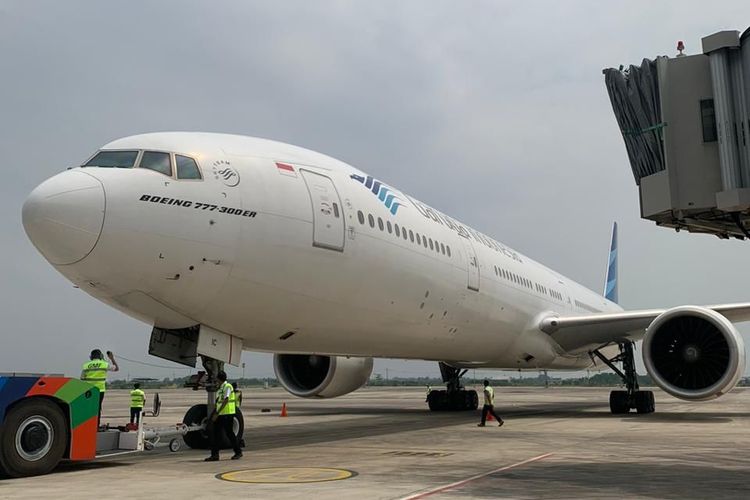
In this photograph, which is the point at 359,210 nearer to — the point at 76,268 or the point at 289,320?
the point at 289,320

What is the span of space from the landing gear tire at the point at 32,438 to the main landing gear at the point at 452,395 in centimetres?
1389

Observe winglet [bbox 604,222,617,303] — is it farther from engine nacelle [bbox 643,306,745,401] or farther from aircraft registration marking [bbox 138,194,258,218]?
aircraft registration marking [bbox 138,194,258,218]

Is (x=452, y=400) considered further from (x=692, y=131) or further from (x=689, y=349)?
(x=692, y=131)

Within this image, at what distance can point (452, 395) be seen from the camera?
20422 mm

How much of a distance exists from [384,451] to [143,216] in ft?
14.3

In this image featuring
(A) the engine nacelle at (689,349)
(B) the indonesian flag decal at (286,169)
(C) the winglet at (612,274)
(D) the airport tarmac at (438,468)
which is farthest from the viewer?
(C) the winglet at (612,274)

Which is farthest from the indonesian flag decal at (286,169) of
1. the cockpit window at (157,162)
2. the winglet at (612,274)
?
the winglet at (612,274)

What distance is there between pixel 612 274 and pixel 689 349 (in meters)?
22.1

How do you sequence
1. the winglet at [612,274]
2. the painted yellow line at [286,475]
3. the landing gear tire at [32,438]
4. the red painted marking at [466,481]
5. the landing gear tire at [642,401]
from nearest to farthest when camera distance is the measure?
the red painted marking at [466,481], the painted yellow line at [286,475], the landing gear tire at [32,438], the landing gear tire at [642,401], the winglet at [612,274]

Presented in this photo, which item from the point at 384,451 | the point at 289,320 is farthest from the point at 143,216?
the point at 384,451

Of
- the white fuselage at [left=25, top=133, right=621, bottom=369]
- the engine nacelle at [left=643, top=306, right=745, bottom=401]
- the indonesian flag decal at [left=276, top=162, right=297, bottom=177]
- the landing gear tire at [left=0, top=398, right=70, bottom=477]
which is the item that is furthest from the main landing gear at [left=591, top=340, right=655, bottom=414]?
the landing gear tire at [left=0, top=398, right=70, bottom=477]

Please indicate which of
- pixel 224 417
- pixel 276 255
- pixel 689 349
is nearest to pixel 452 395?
pixel 689 349

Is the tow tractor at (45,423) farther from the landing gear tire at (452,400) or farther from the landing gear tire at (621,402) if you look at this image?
the landing gear tire at (621,402)

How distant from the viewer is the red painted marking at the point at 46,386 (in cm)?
748
